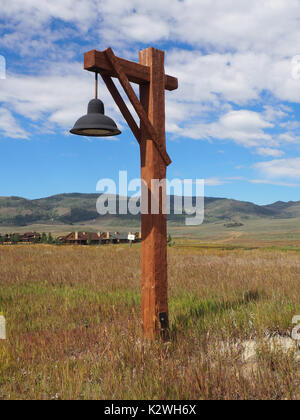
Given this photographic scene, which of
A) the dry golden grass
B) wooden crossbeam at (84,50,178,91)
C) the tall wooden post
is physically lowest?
the dry golden grass

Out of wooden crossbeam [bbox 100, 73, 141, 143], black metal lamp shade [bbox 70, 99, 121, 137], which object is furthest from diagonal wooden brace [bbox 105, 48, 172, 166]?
black metal lamp shade [bbox 70, 99, 121, 137]

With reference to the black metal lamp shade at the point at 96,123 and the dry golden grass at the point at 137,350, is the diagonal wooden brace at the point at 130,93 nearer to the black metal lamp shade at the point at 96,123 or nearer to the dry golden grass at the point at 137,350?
the black metal lamp shade at the point at 96,123

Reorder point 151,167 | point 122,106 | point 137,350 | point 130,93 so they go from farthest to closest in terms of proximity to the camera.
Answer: point 122,106 < point 151,167 < point 130,93 < point 137,350

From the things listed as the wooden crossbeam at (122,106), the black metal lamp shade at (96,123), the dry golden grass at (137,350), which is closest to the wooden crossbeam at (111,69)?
the wooden crossbeam at (122,106)

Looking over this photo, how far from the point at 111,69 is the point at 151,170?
4.95 ft

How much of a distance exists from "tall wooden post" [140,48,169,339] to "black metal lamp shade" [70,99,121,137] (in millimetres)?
469

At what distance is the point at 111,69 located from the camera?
546 centimetres

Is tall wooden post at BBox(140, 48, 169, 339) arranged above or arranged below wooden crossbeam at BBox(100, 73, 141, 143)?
below

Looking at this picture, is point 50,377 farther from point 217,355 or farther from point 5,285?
point 5,285

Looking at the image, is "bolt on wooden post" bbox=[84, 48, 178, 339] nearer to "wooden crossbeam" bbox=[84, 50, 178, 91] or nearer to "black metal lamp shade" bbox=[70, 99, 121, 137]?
"wooden crossbeam" bbox=[84, 50, 178, 91]

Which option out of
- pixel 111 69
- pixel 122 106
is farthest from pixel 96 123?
pixel 111 69

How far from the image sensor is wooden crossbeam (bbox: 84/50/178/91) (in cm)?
528

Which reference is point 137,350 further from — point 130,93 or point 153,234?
point 130,93
